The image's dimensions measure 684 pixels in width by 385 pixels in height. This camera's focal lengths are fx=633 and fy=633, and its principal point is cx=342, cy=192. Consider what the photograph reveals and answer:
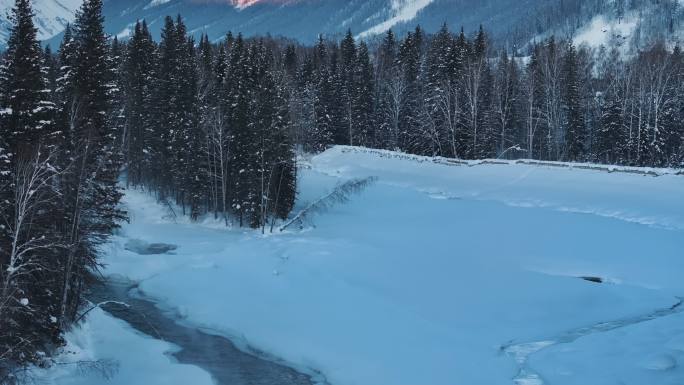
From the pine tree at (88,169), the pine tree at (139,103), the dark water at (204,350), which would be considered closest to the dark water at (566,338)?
the dark water at (204,350)

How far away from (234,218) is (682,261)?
98.1 feet

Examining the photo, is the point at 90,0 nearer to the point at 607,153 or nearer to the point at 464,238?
the point at 464,238

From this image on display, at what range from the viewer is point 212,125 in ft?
147

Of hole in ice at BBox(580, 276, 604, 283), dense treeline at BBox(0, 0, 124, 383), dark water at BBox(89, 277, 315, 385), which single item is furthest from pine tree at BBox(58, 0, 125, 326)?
hole in ice at BBox(580, 276, 604, 283)

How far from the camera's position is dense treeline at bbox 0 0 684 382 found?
1938cm

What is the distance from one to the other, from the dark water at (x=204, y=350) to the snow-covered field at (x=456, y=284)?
2.37 ft

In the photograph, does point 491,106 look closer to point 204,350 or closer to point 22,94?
point 204,350

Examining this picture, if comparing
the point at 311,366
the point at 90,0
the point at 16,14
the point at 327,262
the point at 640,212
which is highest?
the point at 90,0

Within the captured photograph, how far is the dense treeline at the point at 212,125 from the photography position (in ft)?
63.6

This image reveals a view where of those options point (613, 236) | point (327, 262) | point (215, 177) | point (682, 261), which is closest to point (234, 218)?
point (215, 177)

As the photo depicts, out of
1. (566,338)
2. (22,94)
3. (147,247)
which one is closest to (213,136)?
(147,247)

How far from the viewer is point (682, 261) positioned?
86.5 feet

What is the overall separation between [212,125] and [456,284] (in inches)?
941

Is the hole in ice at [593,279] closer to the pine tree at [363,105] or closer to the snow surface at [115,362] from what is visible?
the snow surface at [115,362]
